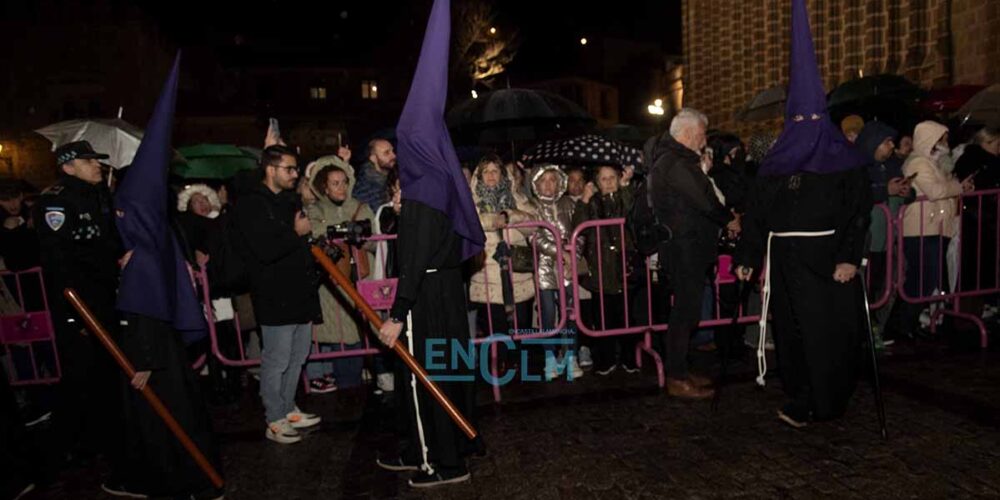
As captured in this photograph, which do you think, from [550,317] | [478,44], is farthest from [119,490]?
[478,44]

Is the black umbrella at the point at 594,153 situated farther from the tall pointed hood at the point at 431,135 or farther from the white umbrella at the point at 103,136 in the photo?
the white umbrella at the point at 103,136

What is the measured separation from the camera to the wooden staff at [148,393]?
405 centimetres

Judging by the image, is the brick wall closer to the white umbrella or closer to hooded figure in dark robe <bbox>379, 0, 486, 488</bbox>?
hooded figure in dark robe <bbox>379, 0, 486, 488</bbox>

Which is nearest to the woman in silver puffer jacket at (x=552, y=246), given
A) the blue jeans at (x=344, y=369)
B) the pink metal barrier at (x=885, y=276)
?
the blue jeans at (x=344, y=369)

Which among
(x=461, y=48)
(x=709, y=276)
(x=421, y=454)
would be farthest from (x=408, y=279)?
(x=461, y=48)

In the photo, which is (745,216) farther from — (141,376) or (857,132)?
(141,376)

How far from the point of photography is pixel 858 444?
4.53 meters

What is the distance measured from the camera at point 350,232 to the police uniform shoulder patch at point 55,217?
1.83 meters

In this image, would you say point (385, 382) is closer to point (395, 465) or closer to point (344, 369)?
point (344, 369)

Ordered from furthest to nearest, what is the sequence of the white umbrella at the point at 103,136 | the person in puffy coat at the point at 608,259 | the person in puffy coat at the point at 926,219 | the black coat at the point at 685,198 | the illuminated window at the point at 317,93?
the illuminated window at the point at 317,93 < the person in puffy coat at the point at 926,219 < the white umbrella at the point at 103,136 < the person in puffy coat at the point at 608,259 < the black coat at the point at 685,198

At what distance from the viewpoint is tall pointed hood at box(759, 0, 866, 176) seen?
4.74m

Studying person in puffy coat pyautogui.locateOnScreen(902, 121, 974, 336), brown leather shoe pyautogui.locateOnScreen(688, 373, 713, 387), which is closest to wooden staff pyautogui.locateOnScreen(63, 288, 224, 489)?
brown leather shoe pyautogui.locateOnScreen(688, 373, 713, 387)

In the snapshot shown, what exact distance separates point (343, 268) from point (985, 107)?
335 inches

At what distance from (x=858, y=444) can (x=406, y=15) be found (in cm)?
4087
